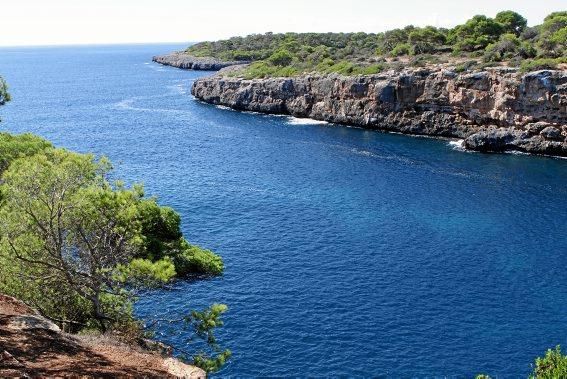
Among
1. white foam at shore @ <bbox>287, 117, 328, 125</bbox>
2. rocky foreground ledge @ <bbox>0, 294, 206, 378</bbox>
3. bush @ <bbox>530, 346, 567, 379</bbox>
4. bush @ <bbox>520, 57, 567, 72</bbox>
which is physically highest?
bush @ <bbox>520, 57, 567, 72</bbox>

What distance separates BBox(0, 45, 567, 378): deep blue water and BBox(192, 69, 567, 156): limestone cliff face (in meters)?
5.67

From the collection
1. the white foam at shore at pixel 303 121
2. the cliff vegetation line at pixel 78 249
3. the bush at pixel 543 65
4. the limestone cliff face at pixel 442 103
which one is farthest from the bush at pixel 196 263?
the white foam at shore at pixel 303 121

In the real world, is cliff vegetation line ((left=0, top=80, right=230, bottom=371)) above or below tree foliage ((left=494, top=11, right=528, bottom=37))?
below

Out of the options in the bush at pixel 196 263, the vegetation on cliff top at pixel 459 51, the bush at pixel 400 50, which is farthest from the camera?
the bush at pixel 400 50

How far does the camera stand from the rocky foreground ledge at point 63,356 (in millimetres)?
24516

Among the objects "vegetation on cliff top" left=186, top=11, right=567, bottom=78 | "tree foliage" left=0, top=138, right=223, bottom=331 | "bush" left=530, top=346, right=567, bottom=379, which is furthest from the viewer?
"vegetation on cliff top" left=186, top=11, right=567, bottom=78

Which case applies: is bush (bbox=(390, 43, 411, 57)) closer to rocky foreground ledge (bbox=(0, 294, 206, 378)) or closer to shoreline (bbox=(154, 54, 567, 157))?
shoreline (bbox=(154, 54, 567, 157))

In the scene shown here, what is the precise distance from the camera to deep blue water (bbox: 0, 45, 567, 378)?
47.8m

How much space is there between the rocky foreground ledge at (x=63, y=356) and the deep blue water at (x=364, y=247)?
793cm

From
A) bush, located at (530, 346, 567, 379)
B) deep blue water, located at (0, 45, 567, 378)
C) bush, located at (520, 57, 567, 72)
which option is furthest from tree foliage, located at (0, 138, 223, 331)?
bush, located at (520, 57, 567, 72)

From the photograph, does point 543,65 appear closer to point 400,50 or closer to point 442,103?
point 442,103

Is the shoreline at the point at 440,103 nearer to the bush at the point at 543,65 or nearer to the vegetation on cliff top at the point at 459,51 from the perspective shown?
the bush at the point at 543,65

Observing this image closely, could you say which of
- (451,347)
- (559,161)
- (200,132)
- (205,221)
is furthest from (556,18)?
(451,347)

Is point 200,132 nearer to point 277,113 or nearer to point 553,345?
point 277,113
